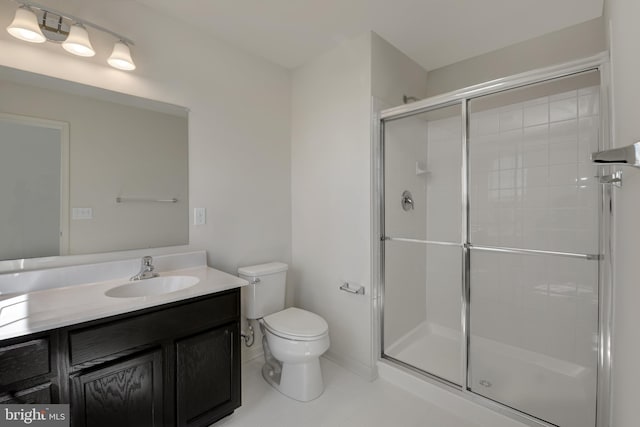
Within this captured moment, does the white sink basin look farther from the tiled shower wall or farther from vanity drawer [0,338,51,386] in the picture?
the tiled shower wall

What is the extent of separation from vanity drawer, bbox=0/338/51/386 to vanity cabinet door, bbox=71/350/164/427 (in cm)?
13

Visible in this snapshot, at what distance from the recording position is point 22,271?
4.67 feet

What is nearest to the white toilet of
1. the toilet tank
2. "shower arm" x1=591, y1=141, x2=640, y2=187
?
the toilet tank

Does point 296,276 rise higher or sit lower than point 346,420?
higher

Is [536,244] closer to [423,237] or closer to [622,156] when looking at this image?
[423,237]

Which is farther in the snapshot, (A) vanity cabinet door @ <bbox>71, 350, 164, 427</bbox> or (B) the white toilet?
(B) the white toilet

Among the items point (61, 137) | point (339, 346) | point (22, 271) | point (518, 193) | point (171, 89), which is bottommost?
point (339, 346)

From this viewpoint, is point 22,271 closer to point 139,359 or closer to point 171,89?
point 139,359

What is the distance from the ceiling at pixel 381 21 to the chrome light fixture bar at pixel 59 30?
0.40m

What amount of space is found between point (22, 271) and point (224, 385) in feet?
3.80

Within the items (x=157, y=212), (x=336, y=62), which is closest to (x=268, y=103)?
(x=336, y=62)

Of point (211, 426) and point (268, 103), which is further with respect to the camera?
point (268, 103)

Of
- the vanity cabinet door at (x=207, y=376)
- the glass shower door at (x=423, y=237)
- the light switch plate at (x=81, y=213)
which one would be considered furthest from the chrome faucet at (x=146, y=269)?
the glass shower door at (x=423, y=237)

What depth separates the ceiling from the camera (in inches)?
70.5
